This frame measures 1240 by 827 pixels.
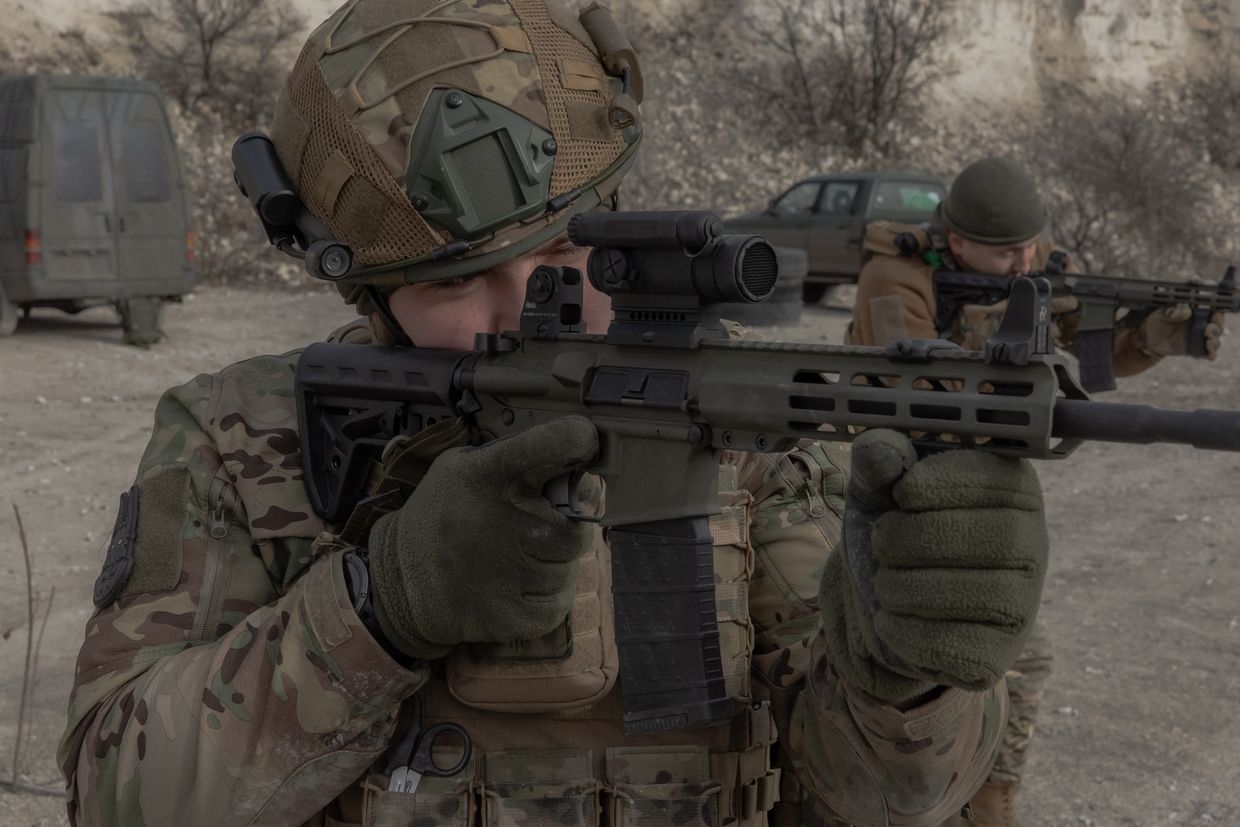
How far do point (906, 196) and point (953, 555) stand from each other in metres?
15.8

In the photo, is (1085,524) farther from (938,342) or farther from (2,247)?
(2,247)

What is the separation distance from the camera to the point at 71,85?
40.5 ft

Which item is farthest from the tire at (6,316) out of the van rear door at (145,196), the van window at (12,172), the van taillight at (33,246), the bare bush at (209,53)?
the bare bush at (209,53)

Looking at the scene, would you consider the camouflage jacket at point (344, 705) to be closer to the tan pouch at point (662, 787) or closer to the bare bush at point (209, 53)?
the tan pouch at point (662, 787)

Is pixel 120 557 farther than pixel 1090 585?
No

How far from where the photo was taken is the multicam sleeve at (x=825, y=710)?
1.92 metres

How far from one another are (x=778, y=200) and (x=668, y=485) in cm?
1584

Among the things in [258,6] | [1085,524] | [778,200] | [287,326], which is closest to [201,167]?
[258,6]

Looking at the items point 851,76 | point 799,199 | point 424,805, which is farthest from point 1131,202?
point 424,805

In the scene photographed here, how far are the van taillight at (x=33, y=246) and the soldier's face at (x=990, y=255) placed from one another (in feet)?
28.7

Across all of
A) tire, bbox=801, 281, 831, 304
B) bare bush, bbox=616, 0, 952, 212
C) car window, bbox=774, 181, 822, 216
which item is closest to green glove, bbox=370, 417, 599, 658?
tire, bbox=801, 281, 831, 304

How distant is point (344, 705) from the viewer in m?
2.03

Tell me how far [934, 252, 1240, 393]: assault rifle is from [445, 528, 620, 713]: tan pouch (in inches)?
176

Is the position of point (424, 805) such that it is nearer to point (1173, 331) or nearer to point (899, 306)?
point (899, 306)
